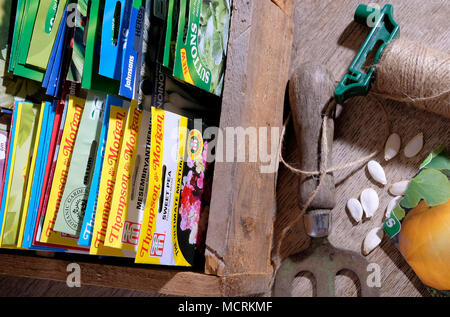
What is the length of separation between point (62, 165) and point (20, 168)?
9cm

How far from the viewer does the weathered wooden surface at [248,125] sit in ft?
2.15

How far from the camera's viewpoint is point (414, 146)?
0.83 meters

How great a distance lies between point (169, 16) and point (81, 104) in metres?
0.20

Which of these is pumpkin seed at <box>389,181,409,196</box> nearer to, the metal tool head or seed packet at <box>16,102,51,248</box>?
the metal tool head

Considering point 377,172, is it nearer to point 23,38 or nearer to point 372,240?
point 372,240

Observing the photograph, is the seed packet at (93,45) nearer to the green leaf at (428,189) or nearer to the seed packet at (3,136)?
the seed packet at (3,136)

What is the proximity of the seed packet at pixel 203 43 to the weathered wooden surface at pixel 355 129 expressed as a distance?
0.81 feet

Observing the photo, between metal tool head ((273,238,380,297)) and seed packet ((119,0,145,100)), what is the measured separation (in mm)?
476

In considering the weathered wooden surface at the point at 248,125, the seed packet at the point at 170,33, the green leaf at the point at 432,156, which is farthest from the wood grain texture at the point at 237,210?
the green leaf at the point at 432,156

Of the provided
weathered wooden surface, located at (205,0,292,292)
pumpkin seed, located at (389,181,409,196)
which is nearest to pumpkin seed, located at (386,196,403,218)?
pumpkin seed, located at (389,181,409,196)

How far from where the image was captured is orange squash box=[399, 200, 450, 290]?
77 cm

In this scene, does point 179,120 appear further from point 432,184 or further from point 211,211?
point 432,184

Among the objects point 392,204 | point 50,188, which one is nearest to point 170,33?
point 50,188
